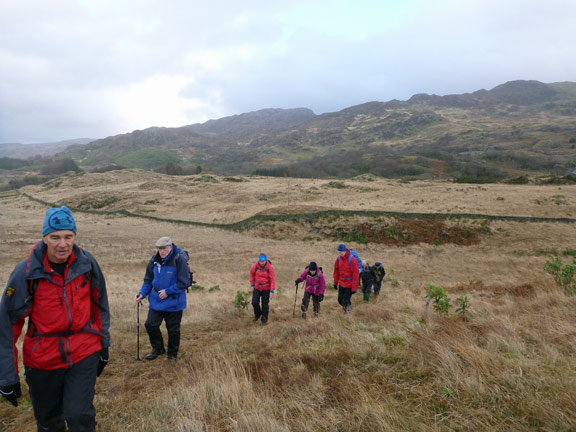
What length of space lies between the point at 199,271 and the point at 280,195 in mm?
35060

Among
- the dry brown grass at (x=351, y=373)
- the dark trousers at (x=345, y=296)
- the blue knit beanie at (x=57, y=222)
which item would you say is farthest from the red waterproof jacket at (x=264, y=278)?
the blue knit beanie at (x=57, y=222)

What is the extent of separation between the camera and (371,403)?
301 centimetres

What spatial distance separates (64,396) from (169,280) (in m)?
2.57

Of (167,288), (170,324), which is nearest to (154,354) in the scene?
(170,324)

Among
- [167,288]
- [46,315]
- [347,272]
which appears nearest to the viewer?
[46,315]

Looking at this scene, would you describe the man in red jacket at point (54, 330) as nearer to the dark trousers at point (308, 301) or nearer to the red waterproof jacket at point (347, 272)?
the dark trousers at point (308, 301)

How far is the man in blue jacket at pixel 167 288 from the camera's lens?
542 cm

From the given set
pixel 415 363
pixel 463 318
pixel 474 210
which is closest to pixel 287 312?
pixel 463 318

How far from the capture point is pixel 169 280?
17.9ft

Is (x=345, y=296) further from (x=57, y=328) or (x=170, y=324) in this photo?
(x=57, y=328)

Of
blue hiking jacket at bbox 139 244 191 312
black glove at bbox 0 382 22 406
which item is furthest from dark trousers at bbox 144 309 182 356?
black glove at bbox 0 382 22 406

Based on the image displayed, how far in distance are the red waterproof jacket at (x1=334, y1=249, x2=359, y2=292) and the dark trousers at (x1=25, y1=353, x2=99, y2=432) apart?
658 centimetres

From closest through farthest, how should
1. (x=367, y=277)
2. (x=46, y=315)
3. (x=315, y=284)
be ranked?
(x=46, y=315), (x=315, y=284), (x=367, y=277)

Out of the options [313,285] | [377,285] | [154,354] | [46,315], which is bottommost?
[377,285]
